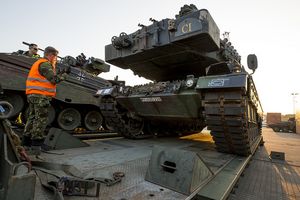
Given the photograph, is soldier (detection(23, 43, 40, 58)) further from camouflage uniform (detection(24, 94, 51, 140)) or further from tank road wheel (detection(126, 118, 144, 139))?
camouflage uniform (detection(24, 94, 51, 140))

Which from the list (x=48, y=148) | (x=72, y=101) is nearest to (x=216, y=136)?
(x=48, y=148)

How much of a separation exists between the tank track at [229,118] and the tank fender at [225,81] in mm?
153

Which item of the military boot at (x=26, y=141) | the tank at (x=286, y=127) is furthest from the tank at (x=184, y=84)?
the tank at (x=286, y=127)

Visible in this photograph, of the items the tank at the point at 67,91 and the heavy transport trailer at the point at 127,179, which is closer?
the heavy transport trailer at the point at 127,179

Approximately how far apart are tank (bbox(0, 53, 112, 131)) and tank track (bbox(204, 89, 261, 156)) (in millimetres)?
3794

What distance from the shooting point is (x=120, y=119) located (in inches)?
229

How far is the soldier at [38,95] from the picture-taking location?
3578mm

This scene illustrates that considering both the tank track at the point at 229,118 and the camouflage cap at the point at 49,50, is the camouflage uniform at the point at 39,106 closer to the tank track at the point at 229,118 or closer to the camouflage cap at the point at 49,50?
the camouflage cap at the point at 49,50

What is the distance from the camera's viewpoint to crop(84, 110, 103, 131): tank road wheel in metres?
8.17

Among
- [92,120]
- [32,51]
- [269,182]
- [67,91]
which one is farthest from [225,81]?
[32,51]

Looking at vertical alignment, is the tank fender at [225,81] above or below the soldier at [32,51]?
below

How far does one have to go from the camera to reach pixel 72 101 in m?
7.24

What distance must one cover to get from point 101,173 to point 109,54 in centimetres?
443

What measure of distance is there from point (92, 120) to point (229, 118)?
5998 millimetres
